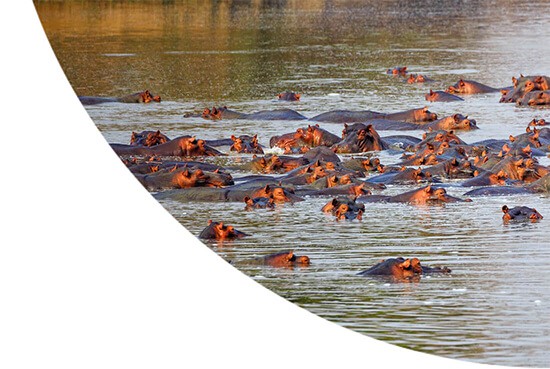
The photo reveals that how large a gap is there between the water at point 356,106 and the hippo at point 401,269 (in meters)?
0.09

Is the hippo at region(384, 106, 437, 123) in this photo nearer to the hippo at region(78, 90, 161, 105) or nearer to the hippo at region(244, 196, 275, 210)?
the hippo at region(78, 90, 161, 105)

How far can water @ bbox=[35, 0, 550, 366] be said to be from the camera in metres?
4.65

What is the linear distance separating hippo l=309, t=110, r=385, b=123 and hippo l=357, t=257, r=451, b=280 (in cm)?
717

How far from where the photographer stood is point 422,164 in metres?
9.71

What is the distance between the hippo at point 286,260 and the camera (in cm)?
590

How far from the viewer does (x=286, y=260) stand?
5.92 m

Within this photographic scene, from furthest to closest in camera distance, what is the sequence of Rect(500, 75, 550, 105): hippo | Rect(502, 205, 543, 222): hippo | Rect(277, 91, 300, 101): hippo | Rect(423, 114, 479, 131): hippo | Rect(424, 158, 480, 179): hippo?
Rect(277, 91, 300, 101): hippo < Rect(500, 75, 550, 105): hippo < Rect(423, 114, 479, 131): hippo < Rect(424, 158, 480, 179): hippo < Rect(502, 205, 543, 222): hippo

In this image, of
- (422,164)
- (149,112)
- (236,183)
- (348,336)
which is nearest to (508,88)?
(149,112)

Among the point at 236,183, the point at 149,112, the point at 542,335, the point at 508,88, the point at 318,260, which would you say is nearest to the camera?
the point at 542,335

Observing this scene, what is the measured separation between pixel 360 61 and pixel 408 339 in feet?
54.0

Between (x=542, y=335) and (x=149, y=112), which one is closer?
(x=542, y=335)

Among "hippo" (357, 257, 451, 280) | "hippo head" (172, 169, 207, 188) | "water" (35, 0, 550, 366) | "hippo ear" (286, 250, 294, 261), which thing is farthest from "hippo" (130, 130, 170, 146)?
"hippo" (357, 257, 451, 280)

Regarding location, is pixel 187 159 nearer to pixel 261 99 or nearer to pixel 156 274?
pixel 261 99

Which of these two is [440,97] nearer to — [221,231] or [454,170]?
[454,170]
